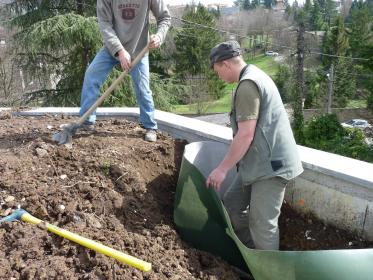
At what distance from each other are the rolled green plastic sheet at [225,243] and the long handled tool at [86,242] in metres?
0.65

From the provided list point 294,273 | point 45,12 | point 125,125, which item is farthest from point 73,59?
point 294,273

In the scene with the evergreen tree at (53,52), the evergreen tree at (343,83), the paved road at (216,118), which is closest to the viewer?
the evergreen tree at (53,52)

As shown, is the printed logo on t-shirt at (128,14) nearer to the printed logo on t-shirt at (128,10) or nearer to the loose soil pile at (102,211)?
the printed logo on t-shirt at (128,10)

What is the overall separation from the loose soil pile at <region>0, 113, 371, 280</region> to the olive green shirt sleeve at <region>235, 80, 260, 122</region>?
3.42 feet

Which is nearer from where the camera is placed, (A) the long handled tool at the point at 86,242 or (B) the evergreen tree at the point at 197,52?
(A) the long handled tool at the point at 86,242

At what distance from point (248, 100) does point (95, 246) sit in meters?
1.25

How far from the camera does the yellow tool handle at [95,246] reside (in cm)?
202

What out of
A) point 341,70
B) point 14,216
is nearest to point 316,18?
point 341,70

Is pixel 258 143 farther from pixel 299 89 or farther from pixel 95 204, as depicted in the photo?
pixel 299 89

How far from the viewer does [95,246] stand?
7.31 feet

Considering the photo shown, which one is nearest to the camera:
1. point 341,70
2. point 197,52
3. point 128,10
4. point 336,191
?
point 336,191

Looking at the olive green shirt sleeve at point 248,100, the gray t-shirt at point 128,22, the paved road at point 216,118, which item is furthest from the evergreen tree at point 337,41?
the olive green shirt sleeve at point 248,100

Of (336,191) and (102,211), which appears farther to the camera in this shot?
(102,211)

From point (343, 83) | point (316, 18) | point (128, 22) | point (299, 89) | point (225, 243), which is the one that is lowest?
point (343, 83)
